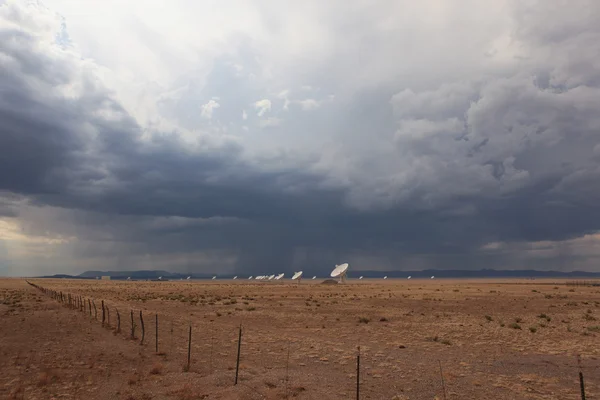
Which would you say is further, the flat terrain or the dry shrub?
the dry shrub

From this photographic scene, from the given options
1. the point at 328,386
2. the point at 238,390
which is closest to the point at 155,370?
the point at 238,390

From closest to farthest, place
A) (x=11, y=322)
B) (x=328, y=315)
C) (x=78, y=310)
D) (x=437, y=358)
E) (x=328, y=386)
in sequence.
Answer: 1. (x=328, y=386)
2. (x=437, y=358)
3. (x=11, y=322)
4. (x=328, y=315)
5. (x=78, y=310)

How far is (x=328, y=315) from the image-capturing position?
149 feet

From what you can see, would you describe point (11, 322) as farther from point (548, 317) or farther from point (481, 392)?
point (548, 317)

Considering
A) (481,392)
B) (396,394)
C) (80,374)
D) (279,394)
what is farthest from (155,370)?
(481,392)

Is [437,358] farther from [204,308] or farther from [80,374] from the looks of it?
[204,308]

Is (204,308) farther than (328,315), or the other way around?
(204,308)

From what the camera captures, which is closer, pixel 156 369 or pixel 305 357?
pixel 156 369

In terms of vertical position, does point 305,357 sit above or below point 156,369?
below

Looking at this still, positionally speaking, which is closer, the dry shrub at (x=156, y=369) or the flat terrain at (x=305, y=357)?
the flat terrain at (x=305, y=357)

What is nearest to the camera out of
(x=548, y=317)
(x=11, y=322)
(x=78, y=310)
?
(x=11, y=322)

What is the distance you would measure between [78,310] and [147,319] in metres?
13.3

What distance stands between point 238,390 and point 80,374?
895 cm

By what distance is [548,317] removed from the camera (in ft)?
140
